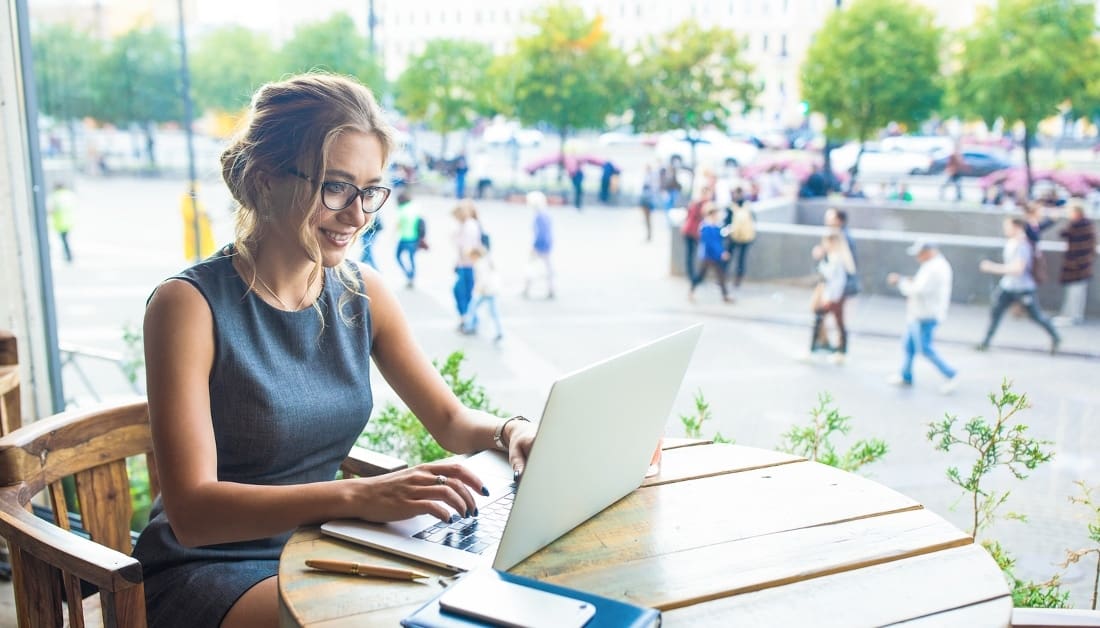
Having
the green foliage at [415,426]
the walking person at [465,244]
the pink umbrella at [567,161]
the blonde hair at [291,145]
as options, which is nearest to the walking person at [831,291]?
the pink umbrella at [567,161]

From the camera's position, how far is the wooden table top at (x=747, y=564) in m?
1.05

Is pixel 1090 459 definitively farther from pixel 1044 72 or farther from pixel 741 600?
pixel 741 600

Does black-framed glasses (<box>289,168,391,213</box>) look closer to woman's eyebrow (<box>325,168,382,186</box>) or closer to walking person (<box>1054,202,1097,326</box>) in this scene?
woman's eyebrow (<box>325,168,382,186</box>)

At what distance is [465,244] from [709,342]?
2113 mm

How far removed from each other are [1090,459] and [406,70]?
295 centimetres

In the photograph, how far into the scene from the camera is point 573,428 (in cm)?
106

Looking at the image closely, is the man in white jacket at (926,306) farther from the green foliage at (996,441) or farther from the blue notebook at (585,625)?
the blue notebook at (585,625)

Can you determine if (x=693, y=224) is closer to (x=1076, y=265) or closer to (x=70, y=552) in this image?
(x=1076, y=265)

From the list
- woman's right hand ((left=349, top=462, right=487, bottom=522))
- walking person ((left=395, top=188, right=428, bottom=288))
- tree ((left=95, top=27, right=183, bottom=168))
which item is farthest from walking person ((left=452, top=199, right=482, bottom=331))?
woman's right hand ((left=349, top=462, right=487, bottom=522))

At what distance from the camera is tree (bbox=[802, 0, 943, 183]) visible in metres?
3.54

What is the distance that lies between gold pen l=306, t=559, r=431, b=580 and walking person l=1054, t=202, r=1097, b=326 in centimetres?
418

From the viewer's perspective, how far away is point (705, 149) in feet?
13.6

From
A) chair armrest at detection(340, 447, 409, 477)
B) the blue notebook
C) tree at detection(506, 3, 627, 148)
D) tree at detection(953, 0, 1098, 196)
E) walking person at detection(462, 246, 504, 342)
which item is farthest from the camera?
walking person at detection(462, 246, 504, 342)

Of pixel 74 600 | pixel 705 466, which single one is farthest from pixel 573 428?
pixel 74 600
